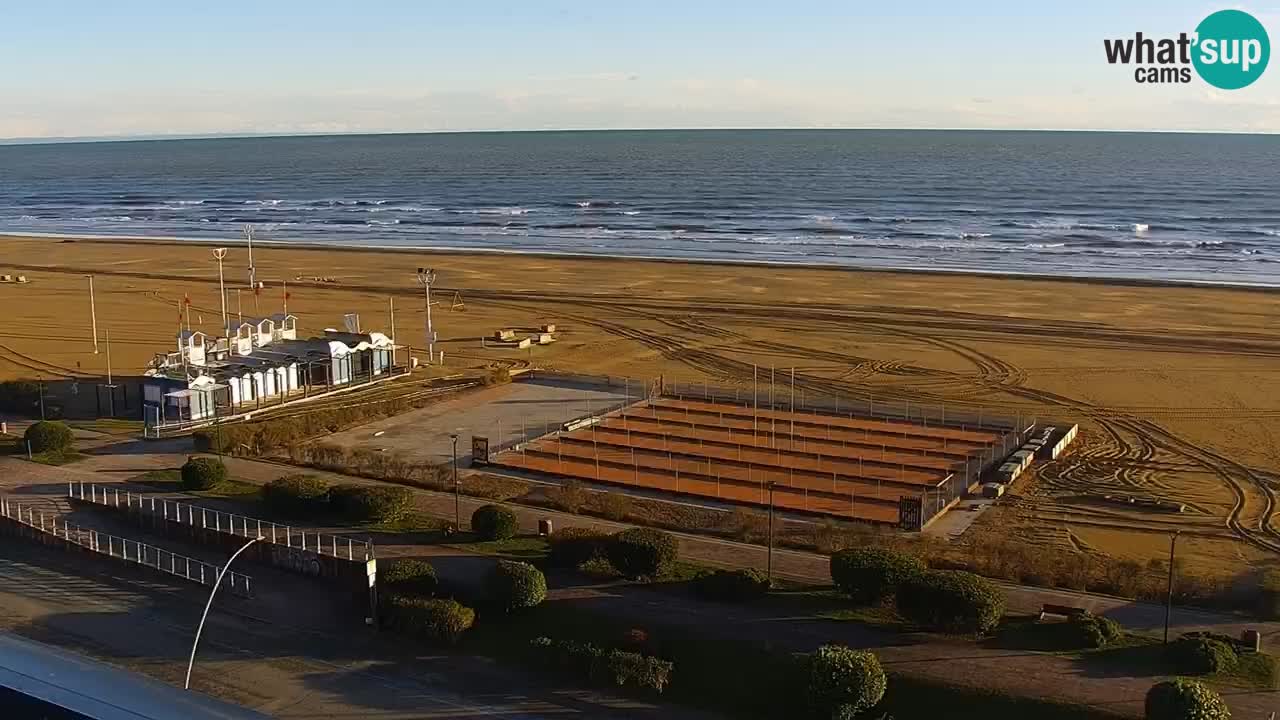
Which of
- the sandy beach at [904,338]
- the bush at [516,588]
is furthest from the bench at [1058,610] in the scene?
the bush at [516,588]

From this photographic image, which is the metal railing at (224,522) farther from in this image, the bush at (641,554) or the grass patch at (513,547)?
the bush at (641,554)

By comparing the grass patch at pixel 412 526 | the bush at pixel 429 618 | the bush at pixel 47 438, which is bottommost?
the bush at pixel 429 618

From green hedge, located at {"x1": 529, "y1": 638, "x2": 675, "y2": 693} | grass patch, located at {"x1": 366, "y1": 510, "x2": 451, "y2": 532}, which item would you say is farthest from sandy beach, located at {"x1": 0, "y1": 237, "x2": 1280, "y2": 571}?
grass patch, located at {"x1": 366, "y1": 510, "x2": 451, "y2": 532}

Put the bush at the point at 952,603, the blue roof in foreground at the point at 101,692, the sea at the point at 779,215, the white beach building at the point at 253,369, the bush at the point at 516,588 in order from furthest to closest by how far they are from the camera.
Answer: the sea at the point at 779,215, the white beach building at the point at 253,369, the bush at the point at 516,588, the bush at the point at 952,603, the blue roof in foreground at the point at 101,692

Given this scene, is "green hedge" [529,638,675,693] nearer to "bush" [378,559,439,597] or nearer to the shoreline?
"bush" [378,559,439,597]

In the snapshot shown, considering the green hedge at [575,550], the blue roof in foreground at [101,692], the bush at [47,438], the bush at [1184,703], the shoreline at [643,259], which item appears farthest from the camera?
the shoreline at [643,259]

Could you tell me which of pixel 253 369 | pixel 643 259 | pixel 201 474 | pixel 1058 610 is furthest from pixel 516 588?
pixel 643 259
